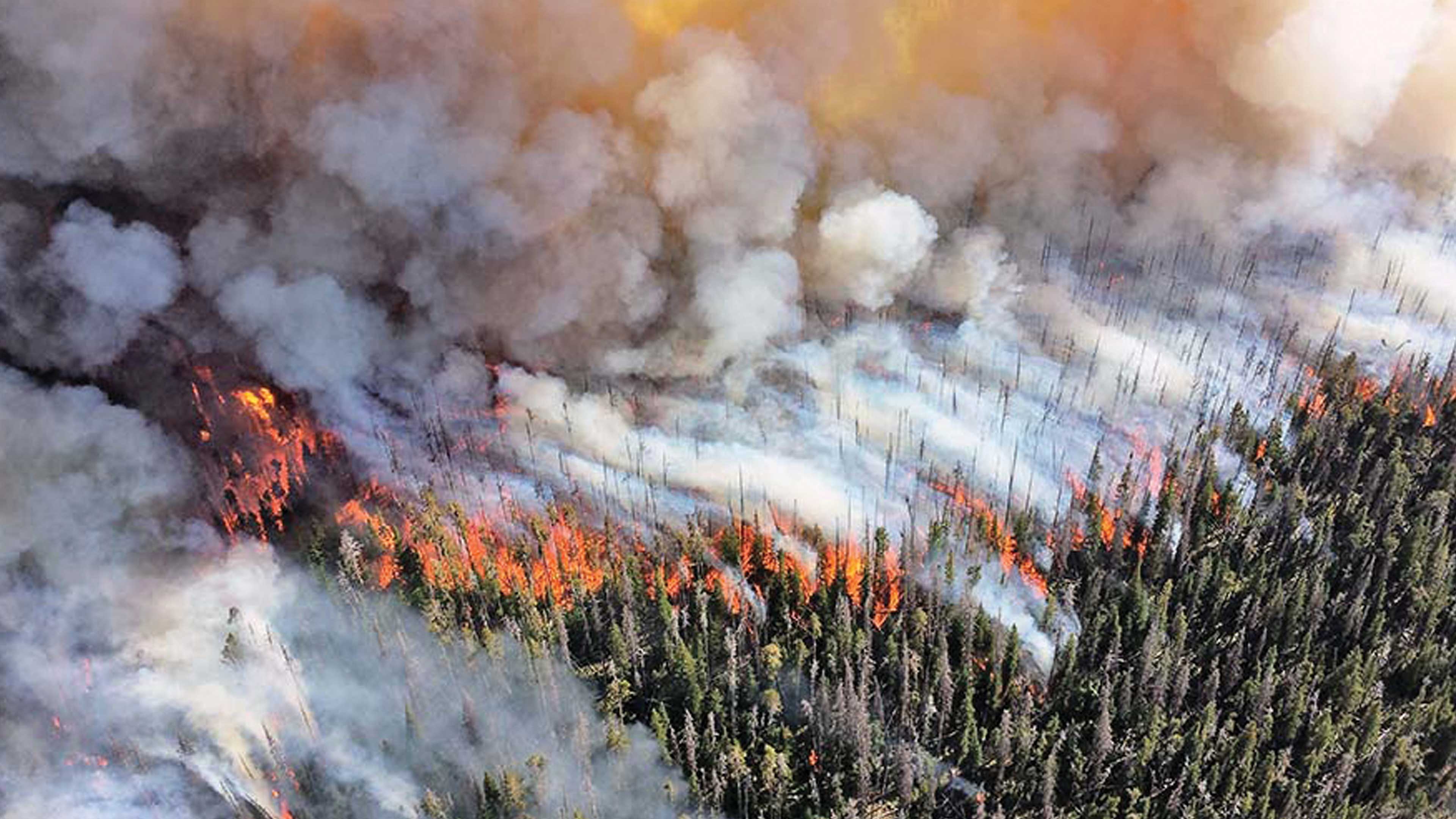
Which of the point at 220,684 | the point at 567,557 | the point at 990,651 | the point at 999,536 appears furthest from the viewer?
the point at 999,536

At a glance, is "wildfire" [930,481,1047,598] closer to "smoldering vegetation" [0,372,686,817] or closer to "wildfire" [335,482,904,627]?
"wildfire" [335,482,904,627]

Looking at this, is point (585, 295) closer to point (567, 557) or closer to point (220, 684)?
point (567, 557)

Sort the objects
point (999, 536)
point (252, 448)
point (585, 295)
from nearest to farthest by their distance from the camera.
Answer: point (252, 448) < point (585, 295) < point (999, 536)

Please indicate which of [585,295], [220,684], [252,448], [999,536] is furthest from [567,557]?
[999,536]

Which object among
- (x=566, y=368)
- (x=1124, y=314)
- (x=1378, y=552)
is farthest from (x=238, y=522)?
(x=1378, y=552)

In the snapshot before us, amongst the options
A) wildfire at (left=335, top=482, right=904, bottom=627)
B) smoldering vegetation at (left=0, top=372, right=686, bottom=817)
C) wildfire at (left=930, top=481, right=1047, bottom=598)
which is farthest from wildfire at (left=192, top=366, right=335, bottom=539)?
wildfire at (left=930, top=481, right=1047, bottom=598)

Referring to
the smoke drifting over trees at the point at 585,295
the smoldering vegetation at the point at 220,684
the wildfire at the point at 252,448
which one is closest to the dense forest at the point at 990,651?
the smoldering vegetation at the point at 220,684
